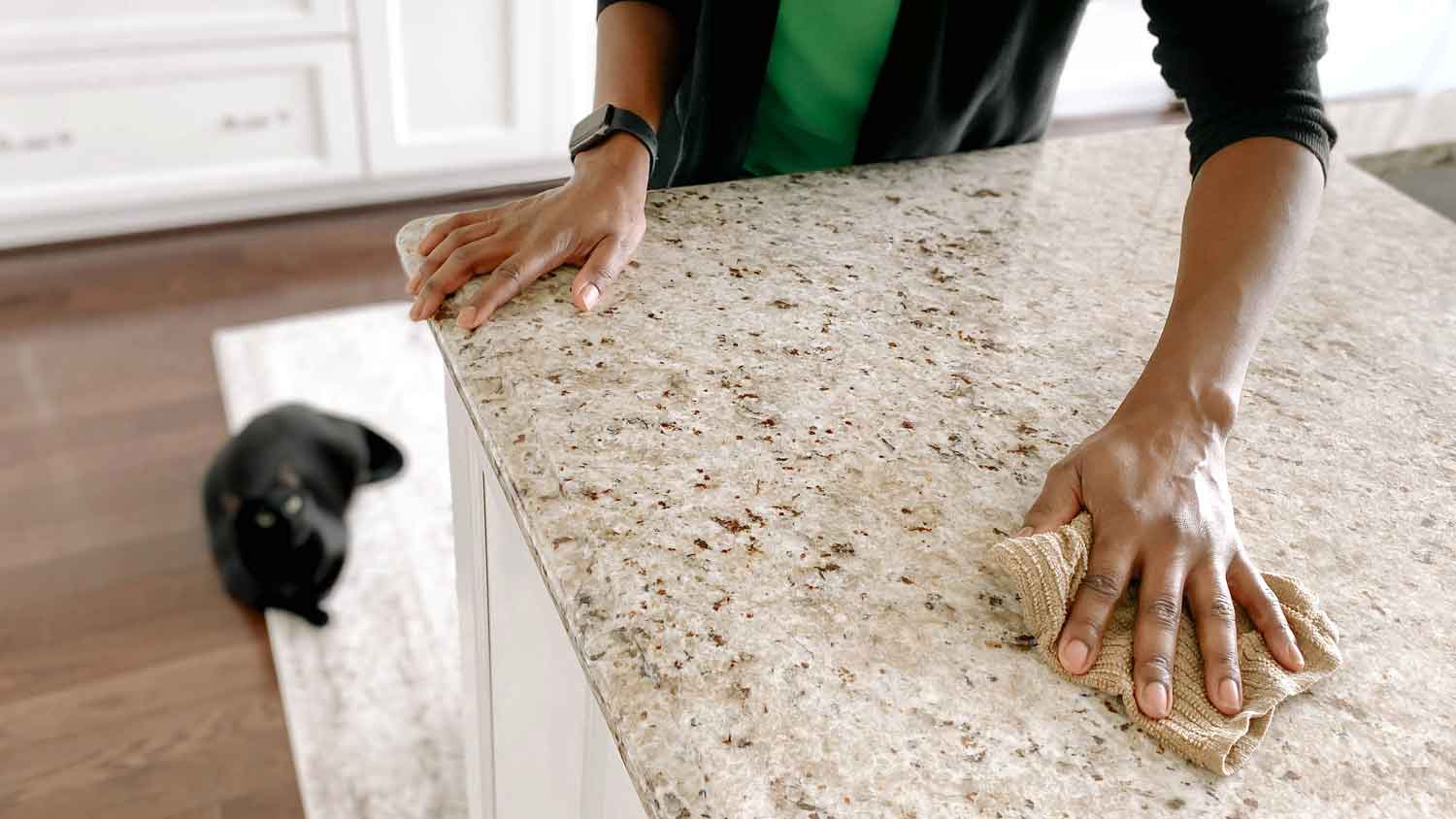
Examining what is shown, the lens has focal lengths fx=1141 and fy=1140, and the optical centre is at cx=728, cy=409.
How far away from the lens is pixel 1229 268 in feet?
2.43

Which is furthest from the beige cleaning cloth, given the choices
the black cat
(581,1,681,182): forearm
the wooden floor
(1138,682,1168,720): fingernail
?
the black cat

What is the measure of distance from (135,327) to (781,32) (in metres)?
1.66

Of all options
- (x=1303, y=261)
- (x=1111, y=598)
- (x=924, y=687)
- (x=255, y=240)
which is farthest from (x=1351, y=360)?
(x=255, y=240)

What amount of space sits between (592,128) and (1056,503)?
501 millimetres

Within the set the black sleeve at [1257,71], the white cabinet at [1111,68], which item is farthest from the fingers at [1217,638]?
the white cabinet at [1111,68]

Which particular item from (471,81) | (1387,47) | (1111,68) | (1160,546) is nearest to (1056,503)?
(1160,546)

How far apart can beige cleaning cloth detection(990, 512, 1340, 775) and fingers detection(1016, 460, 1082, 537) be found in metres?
0.01

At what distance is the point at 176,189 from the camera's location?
2.37m

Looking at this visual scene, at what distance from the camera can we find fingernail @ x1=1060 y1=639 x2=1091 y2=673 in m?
0.55

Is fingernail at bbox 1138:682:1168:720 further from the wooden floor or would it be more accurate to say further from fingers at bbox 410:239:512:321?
the wooden floor

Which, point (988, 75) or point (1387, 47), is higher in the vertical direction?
point (988, 75)

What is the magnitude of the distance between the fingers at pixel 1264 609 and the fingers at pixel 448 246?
544 mm

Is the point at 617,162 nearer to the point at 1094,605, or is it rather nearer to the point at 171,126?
the point at 1094,605

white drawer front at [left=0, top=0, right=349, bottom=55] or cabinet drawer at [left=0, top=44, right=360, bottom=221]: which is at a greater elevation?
white drawer front at [left=0, top=0, right=349, bottom=55]
